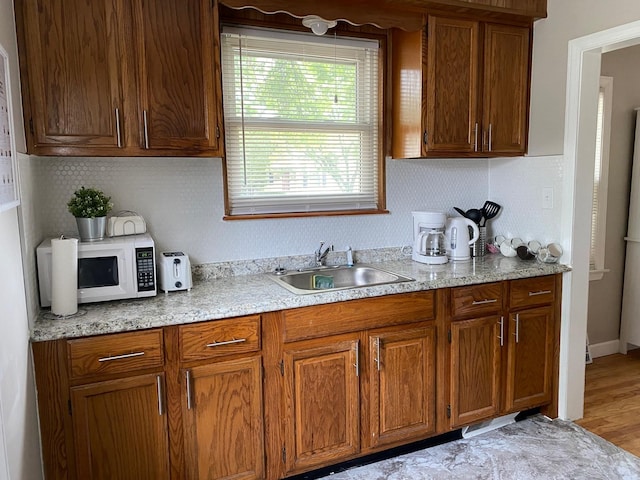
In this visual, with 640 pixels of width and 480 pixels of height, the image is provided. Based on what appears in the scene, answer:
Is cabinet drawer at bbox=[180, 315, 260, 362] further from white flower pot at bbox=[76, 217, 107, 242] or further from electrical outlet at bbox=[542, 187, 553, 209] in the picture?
electrical outlet at bbox=[542, 187, 553, 209]

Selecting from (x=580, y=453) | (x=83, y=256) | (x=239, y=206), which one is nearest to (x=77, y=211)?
(x=83, y=256)

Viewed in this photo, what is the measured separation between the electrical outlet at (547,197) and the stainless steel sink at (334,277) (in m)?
1.04

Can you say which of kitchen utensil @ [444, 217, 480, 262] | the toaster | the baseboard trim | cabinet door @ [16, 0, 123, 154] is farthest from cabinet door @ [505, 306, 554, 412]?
cabinet door @ [16, 0, 123, 154]

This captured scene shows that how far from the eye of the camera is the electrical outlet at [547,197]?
9.09 ft

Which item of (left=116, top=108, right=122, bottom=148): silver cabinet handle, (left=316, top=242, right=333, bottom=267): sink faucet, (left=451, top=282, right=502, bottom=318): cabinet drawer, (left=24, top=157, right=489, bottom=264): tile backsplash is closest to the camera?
(left=116, top=108, right=122, bottom=148): silver cabinet handle

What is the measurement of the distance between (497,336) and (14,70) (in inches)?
99.1

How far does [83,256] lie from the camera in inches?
76.5

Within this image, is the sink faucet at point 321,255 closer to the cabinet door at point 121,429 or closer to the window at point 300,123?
the window at point 300,123

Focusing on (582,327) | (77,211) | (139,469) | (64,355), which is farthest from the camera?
(582,327)

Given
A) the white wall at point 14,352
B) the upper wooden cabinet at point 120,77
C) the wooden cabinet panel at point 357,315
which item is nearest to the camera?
the white wall at point 14,352

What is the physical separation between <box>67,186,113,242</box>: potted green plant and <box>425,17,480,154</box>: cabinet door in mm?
1678

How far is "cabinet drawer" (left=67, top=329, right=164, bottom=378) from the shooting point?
1761 millimetres

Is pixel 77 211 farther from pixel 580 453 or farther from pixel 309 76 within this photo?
pixel 580 453

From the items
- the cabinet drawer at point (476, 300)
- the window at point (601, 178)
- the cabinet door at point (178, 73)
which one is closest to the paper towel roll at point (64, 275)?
the cabinet door at point (178, 73)
